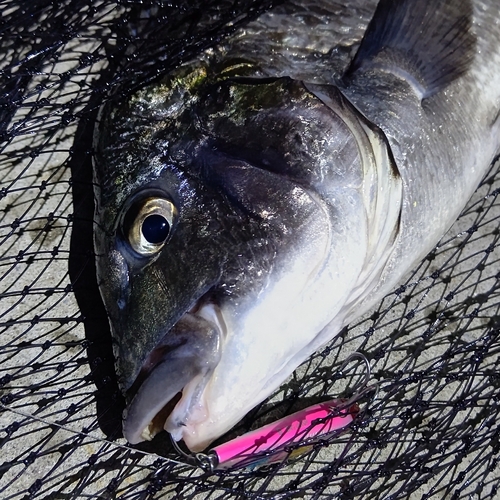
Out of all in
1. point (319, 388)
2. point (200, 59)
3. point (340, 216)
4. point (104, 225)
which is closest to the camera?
point (340, 216)

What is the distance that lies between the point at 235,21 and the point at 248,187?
977 mm

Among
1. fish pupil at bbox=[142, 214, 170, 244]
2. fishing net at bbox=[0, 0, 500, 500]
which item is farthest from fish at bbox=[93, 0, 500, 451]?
fishing net at bbox=[0, 0, 500, 500]

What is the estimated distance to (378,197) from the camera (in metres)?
2.11

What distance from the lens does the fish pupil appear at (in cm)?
205

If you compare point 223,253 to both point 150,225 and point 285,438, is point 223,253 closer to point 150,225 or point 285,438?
point 150,225

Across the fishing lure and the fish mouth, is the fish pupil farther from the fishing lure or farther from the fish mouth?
the fishing lure

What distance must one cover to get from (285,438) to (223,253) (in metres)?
0.89

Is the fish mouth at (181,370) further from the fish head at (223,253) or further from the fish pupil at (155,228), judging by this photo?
the fish pupil at (155,228)

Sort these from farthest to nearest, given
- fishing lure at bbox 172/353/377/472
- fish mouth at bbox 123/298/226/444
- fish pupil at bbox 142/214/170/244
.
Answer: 1. fishing lure at bbox 172/353/377/472
2. fish pupil at bbox 142/214/170/244
3. fish mouth at bbox 123/298/226/444

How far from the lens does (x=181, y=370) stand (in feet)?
5.96

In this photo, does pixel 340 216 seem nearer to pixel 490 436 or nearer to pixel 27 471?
pixel 490 436

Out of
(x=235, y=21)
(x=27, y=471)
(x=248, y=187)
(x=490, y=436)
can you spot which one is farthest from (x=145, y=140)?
(x=490, y=436)

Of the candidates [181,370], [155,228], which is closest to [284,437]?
[181,370]

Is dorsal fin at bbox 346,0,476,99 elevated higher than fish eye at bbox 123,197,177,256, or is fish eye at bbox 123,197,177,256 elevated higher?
dorsal fin at bbox 346,0,476,99
